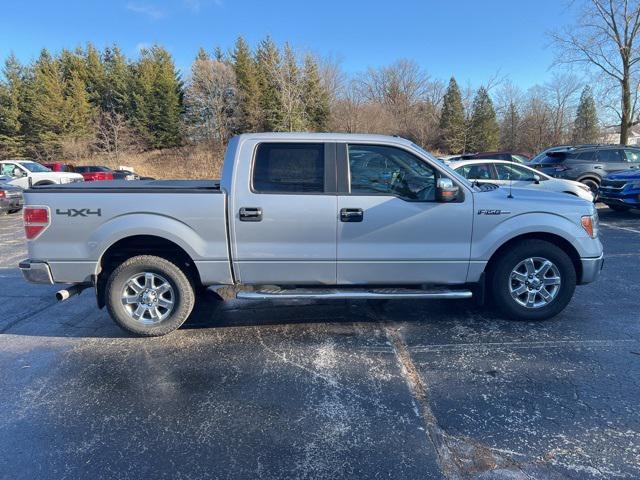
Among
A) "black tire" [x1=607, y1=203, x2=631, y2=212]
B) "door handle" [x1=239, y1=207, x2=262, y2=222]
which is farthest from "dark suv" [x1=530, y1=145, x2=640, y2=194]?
"door handle" [x1=239, y1=207, x2=262, y2=222]

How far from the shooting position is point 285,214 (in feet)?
13.4

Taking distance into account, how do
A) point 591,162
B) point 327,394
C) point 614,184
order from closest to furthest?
point 327,394
point 614,184
point 591,162

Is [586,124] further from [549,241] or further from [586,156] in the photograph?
[549,241]

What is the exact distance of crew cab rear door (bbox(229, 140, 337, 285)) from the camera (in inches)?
160

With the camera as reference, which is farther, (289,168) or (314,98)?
(314,98)

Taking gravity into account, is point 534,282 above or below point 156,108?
below

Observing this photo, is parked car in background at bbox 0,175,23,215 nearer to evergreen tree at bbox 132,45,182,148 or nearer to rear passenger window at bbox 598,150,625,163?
rear passenger window at bbox 598,150,625,163

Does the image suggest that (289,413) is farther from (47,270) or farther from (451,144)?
(451,144)

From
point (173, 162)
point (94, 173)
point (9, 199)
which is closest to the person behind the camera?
point (9, 199)

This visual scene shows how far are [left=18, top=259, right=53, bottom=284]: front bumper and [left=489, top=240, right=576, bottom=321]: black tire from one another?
446 centimetres

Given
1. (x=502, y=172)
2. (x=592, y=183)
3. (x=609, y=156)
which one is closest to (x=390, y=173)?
(x=502, y=172)

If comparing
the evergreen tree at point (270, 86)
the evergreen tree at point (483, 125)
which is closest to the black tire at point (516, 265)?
the evergreen tree at point (270, 86)

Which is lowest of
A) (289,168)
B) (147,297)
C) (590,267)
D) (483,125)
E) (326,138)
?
(147,297)

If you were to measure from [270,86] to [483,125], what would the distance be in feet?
80.5
